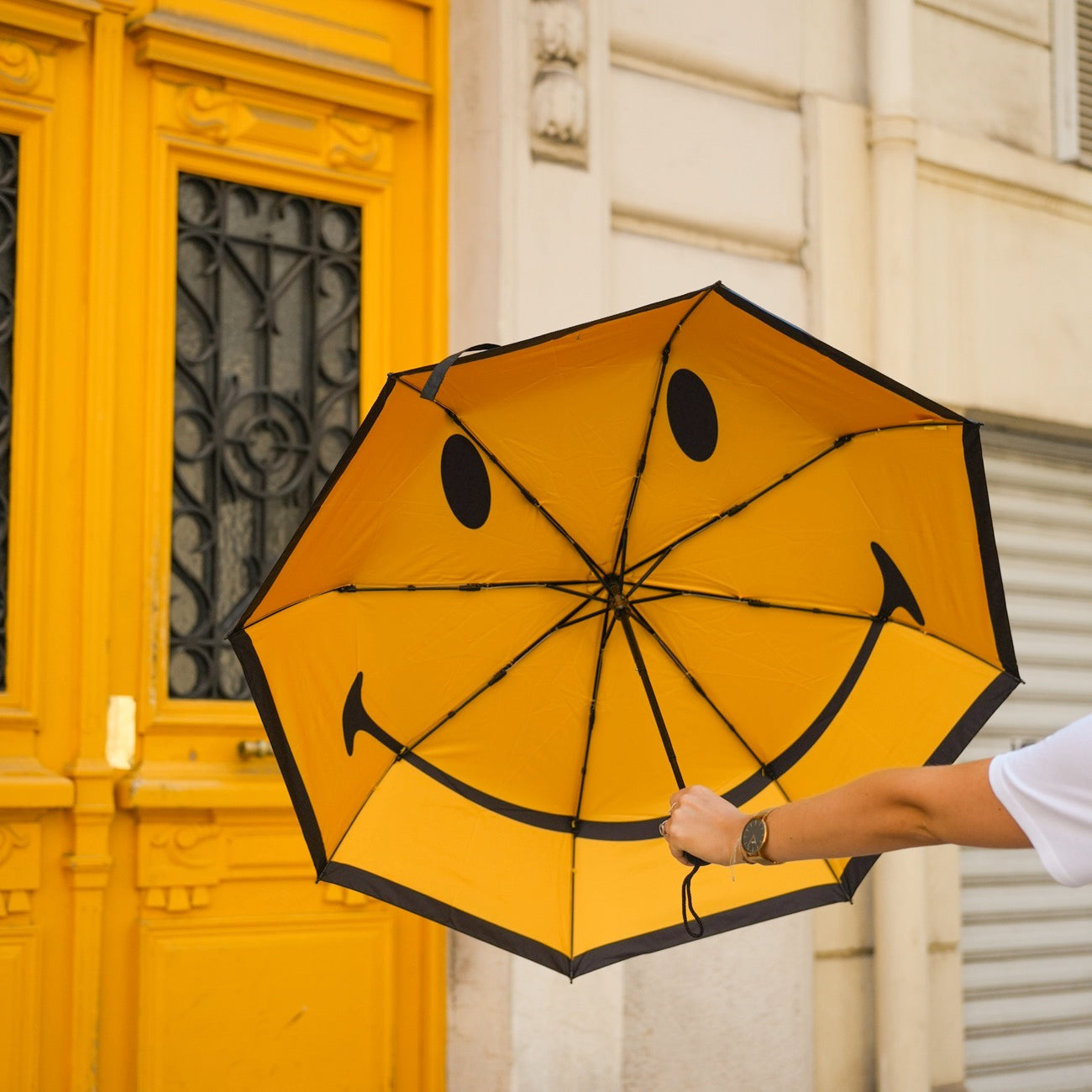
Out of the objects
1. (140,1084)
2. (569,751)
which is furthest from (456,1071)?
(569,751)

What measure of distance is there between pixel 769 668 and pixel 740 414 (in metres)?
0.57

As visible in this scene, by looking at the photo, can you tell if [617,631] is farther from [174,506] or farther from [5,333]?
[5,333]

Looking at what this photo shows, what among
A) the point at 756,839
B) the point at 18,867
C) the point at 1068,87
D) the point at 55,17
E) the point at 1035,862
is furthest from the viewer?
the point at 1068,87

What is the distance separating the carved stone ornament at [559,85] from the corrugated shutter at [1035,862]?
8.37ft

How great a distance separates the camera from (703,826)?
249 centimetres

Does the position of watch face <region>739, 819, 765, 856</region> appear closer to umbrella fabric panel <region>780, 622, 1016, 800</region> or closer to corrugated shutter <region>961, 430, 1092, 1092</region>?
umbrella fabric panel <region>780, 622, 1016, 800</region>

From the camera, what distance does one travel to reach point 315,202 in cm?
578

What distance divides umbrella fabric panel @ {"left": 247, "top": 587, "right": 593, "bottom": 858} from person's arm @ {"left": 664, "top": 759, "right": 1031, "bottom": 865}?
1.08m

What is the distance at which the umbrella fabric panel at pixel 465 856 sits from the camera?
3.35 metres

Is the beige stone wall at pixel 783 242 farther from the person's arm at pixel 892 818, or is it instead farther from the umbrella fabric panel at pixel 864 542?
the person's arm at pixel 892 818

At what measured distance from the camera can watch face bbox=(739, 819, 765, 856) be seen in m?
2.26

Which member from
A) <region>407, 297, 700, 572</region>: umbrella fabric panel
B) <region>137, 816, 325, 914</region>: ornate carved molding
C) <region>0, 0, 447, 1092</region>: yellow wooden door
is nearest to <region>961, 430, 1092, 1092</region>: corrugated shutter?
<region>0, 0, 447, 1092</region>: yellow wooden door

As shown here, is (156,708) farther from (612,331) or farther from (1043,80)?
(1043,80)

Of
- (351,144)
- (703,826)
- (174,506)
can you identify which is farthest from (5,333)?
(703,826)
